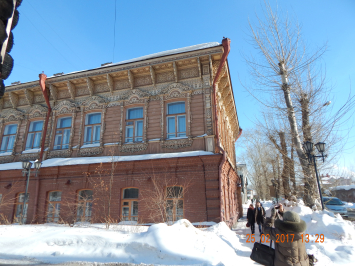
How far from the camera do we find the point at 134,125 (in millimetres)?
11844

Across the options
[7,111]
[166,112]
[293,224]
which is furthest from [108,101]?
[293,224]

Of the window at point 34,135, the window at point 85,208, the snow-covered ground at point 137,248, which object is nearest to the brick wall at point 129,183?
the window at point 85,208

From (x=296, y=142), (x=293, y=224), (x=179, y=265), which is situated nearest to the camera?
(x=293, y=224)

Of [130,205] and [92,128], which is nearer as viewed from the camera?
[130,205]

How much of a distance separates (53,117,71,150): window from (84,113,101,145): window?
3.89 ft

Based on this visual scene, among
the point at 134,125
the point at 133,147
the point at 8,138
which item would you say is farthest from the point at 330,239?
the point at 8,138

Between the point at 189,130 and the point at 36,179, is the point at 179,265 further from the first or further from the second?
the point at 36,179

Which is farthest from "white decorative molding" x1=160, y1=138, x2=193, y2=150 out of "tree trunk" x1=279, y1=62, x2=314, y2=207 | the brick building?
"tree trunk" x1=279, y1=62, x2=314, y2=207

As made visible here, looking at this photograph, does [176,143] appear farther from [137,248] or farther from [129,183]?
[137,248]

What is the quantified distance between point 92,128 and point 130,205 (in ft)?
15.4

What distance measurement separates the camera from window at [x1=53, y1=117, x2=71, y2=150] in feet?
42.1

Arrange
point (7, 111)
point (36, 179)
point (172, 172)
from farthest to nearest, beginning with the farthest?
point (7, 111) < point (36, 179) < point (172, 172)

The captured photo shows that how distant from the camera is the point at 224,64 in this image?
11.2m

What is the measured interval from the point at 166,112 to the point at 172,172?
3004 mm
